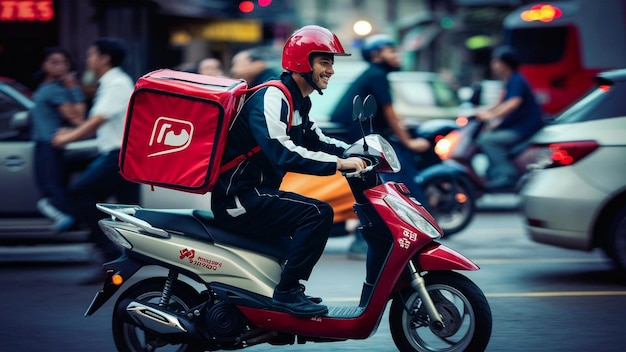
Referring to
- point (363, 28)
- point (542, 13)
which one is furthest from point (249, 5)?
point (363, 28)

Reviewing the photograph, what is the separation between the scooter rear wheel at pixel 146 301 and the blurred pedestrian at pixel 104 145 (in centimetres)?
299

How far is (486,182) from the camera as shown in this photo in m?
13.6

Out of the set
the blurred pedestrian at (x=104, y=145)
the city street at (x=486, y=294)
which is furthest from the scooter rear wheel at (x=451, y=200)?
the blurred pedestrian at (x=104, y=145)

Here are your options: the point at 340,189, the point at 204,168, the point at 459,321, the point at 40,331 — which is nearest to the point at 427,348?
the point at 459,321

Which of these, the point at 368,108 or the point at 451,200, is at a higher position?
Result: the point at 368,108

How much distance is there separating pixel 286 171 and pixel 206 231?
52 centimetres

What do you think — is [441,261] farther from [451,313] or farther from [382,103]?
[382,103]

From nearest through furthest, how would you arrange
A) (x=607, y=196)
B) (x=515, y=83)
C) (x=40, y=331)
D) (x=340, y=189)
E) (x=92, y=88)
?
(x=40, y=331) < (x=607, y=196) < (x=340, y=189) < (x=515, y=83) < (x=92, y=88)

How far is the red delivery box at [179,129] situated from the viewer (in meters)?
5.50

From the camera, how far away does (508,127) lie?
1345 centimetres

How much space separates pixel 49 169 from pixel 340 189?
2.58 metres

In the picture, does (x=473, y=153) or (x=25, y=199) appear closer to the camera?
(x=25, y=199)

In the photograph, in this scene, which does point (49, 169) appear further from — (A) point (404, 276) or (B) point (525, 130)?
(B) point (525, 130)

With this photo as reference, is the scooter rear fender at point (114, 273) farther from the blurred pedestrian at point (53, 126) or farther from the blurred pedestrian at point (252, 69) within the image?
the blurred pedestrian at point (252, 69)
